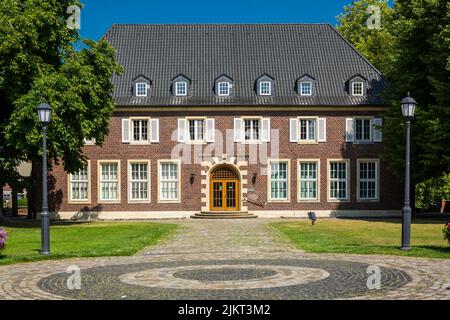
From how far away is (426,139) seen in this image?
3319 cm

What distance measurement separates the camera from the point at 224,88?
135 feet

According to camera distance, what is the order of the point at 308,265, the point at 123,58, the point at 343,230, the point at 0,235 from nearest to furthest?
the point at 308,265, the point at 0,235, the point at 343,230, the point at 123,58

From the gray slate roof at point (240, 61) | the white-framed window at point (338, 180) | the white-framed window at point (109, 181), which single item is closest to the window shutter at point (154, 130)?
the gray slate roof at point (240, 61)

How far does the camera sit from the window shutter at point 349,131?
40781 mm

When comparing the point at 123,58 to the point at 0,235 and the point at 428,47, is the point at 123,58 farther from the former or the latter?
the point at 0,235

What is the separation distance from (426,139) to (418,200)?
1222cm

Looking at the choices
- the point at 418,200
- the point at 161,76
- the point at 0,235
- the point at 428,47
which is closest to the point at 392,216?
the point at 418,200

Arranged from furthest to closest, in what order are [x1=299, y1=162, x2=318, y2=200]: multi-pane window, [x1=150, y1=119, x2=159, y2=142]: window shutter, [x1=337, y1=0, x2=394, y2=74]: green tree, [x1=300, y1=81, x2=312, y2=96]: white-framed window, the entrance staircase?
[x1=337, y1=0, x2=394, y2=74]: green tree → [x1=300, y1=81, x2=312, y2=96]: white-framed window → [x1=299, y1=162, x2=318, y2=200]: multi-pane window → [x1=150, y1=119, x2=159, y2=142]: window shutter → the entrance staircase

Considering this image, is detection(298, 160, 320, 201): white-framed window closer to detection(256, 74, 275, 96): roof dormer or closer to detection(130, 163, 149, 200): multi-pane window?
detection(256, 74, 275, 96): roof dormer

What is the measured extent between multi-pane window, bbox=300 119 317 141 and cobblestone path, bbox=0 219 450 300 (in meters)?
22.7

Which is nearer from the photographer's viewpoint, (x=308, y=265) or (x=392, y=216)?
(x=308, y=265)

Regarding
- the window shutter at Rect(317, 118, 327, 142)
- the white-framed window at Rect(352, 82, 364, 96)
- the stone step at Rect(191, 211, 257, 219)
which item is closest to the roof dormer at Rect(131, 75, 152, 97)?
the stone step at Rect(191, 211, 257, 219)

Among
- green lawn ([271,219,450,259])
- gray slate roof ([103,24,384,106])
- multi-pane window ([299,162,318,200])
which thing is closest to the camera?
green lawn ([271,219,450,259])

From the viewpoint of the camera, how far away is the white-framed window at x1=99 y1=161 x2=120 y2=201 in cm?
4078
